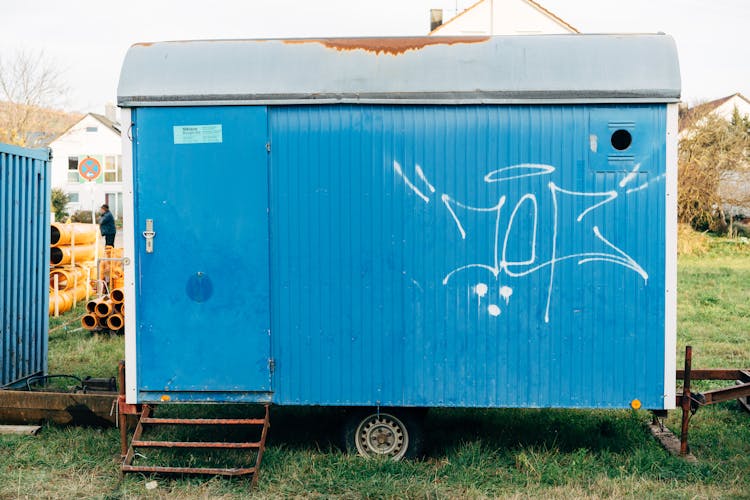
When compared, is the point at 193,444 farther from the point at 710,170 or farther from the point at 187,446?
the point at 710,170

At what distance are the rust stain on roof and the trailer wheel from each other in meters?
2.77

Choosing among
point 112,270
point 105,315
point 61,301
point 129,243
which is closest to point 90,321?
point 105,315

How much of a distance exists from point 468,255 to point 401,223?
0.56 meters

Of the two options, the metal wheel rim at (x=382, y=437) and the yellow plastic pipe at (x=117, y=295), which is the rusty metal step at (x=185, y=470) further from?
the yellow plastic pipe at (x=117, y=295)

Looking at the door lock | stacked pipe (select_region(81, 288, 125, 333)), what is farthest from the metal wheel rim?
stacked pipe (select_region(81, 288, 125, 333))

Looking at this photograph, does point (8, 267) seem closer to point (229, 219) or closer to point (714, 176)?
point (229, 219)

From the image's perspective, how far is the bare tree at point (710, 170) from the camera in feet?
85.9

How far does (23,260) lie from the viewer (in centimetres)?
769

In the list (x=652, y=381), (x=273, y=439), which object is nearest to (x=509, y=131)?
(x=652, y=381)

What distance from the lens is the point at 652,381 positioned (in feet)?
17.0

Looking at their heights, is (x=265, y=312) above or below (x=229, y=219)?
below

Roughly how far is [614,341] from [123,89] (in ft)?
13.5

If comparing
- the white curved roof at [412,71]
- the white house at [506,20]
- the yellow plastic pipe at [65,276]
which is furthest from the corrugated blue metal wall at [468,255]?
the white house at [506,20]

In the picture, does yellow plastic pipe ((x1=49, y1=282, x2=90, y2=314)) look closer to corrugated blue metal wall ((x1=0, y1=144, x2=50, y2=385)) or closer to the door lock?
corrugated blue metal wall ((x1=0, y1=144, x2=50, y2=385))
